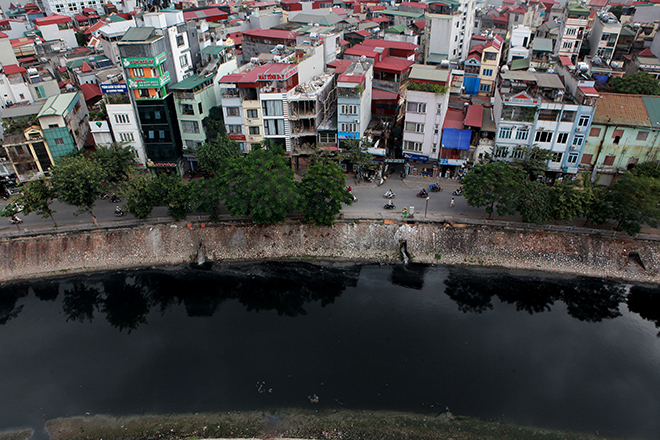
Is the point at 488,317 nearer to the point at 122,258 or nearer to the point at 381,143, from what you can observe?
the point at 381,143

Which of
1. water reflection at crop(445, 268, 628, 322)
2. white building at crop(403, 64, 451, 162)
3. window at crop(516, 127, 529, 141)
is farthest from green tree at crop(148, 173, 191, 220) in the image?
window at crop(516, 127, 529, 141)

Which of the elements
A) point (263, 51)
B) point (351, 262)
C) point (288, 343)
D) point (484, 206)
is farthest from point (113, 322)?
point (263, 51)

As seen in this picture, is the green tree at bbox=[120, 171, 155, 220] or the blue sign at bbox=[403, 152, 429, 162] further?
the blue sign at bbox=[403, 152, 429, 162]

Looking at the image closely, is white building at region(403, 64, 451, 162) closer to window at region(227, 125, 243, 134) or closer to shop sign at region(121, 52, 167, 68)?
window at region(227, 125, 243, 134)

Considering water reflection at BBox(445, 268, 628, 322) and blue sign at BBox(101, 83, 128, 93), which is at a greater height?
blue sign at BBox(101, 83, 128, 93)

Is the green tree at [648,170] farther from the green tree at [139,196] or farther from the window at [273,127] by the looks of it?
the green tree at [139,196]

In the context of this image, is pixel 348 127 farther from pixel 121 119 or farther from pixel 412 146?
pixel 121 119

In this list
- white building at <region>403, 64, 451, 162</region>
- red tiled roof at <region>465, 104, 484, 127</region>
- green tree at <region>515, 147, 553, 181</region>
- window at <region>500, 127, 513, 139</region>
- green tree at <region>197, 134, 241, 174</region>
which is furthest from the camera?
red tiled roof at <region>465, 104, 484, 127</region>

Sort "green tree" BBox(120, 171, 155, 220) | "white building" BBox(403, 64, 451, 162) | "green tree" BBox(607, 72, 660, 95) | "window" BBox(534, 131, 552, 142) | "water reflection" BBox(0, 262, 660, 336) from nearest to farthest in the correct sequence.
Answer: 1. "water reflection" BBox(0, 262, 660, 336)
2. "green tree" BBox(120, 171, 155, 220)
3. "window" BBox(534, 131, 552, 142)
4. "white building" BBox(403, 64, 451, 162)
5. "green tree" BBox(607, 72, 660, 95)
